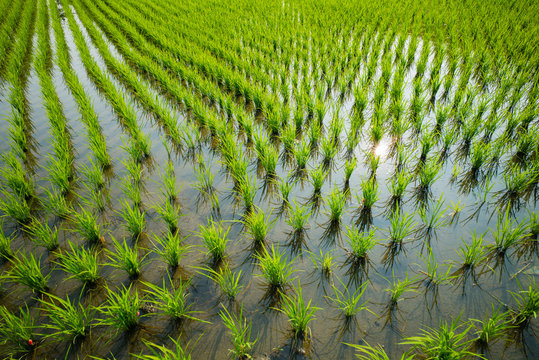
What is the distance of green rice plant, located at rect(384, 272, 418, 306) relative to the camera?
1438 millimetres

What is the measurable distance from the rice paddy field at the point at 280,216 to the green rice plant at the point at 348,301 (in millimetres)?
12

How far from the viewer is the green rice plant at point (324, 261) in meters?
1.67

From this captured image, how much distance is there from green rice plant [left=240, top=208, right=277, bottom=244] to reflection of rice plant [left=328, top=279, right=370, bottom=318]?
583 mm

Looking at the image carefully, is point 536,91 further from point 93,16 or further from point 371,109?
point 93,16

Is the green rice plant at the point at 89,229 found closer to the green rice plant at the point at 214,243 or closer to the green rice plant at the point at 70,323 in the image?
the green rice plant at the point at 70,323

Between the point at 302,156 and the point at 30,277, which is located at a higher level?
the point at 302,156

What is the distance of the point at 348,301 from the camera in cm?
146

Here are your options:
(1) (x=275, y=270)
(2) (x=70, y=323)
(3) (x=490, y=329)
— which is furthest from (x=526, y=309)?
(2) (x=70, y=323)

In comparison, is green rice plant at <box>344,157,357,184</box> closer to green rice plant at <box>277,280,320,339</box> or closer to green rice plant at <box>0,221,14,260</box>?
green rice plant at <box>277,280,320,339</box>

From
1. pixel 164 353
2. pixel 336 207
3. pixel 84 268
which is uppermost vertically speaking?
pixel 336 207

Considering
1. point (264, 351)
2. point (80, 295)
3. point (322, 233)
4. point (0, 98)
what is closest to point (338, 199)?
point (322, 233)

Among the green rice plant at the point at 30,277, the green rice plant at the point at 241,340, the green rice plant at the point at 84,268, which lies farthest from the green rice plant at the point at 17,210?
the green rice plant at the point at 241,340

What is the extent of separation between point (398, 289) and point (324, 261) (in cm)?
43

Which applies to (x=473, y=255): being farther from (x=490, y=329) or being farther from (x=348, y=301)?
(x=348, y=301)
